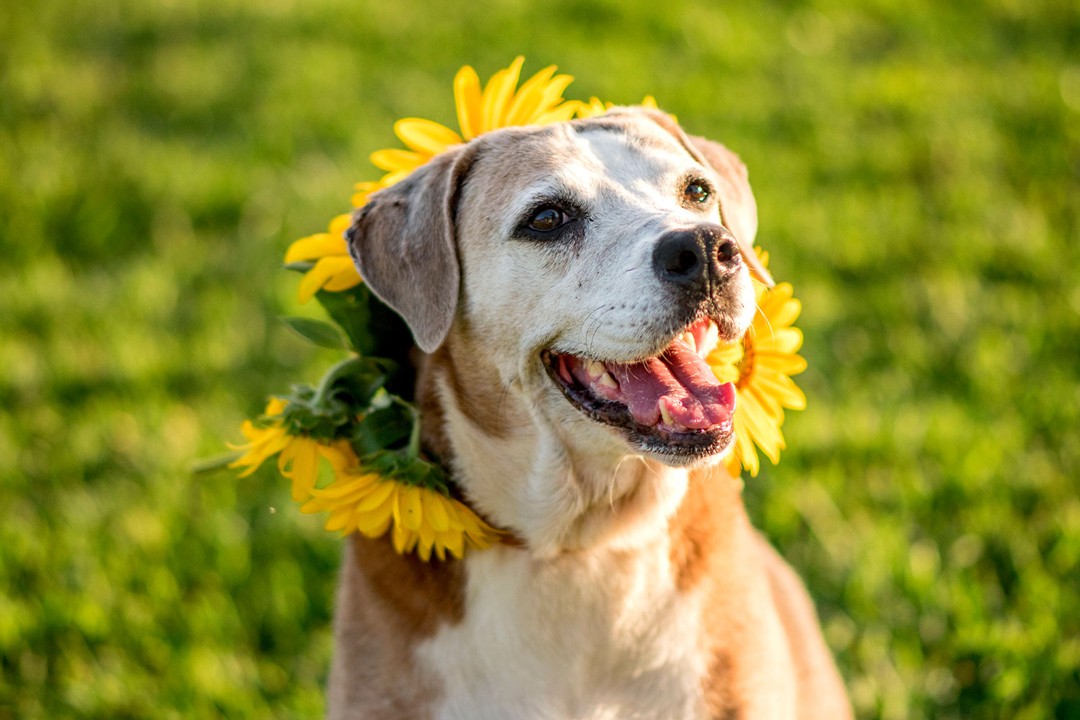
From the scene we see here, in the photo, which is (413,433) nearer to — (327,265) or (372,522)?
(372,522)

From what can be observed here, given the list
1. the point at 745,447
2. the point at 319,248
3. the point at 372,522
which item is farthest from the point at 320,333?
the point at 745,447

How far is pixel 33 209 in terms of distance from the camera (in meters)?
6.34

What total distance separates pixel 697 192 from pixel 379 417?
3.33 ft

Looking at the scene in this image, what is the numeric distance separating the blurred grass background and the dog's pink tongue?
1.53 meters

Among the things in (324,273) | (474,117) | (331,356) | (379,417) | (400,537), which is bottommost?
(331,356)

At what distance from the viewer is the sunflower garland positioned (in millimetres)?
2920

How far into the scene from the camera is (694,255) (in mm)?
2676

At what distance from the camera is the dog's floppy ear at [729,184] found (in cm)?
328

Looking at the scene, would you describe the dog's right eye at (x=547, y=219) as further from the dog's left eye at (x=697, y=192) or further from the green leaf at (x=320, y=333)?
the green leaf at (x=320, y=333)

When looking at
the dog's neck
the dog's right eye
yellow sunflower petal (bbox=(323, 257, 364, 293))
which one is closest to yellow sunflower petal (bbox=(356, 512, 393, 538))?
the dog's neck

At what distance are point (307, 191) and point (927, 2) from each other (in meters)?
4.51

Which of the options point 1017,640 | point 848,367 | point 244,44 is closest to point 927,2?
point 848,367

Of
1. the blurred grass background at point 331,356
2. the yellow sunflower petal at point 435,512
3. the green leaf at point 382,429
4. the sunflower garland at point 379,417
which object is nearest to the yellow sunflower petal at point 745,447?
the sunflower garland at point 379,417

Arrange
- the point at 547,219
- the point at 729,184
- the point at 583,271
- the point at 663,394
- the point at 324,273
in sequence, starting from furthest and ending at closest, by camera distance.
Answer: the point at 729,184 → the point at 324,273 → the point at 547,219 → the point at 583,271 → the point at 663,394
